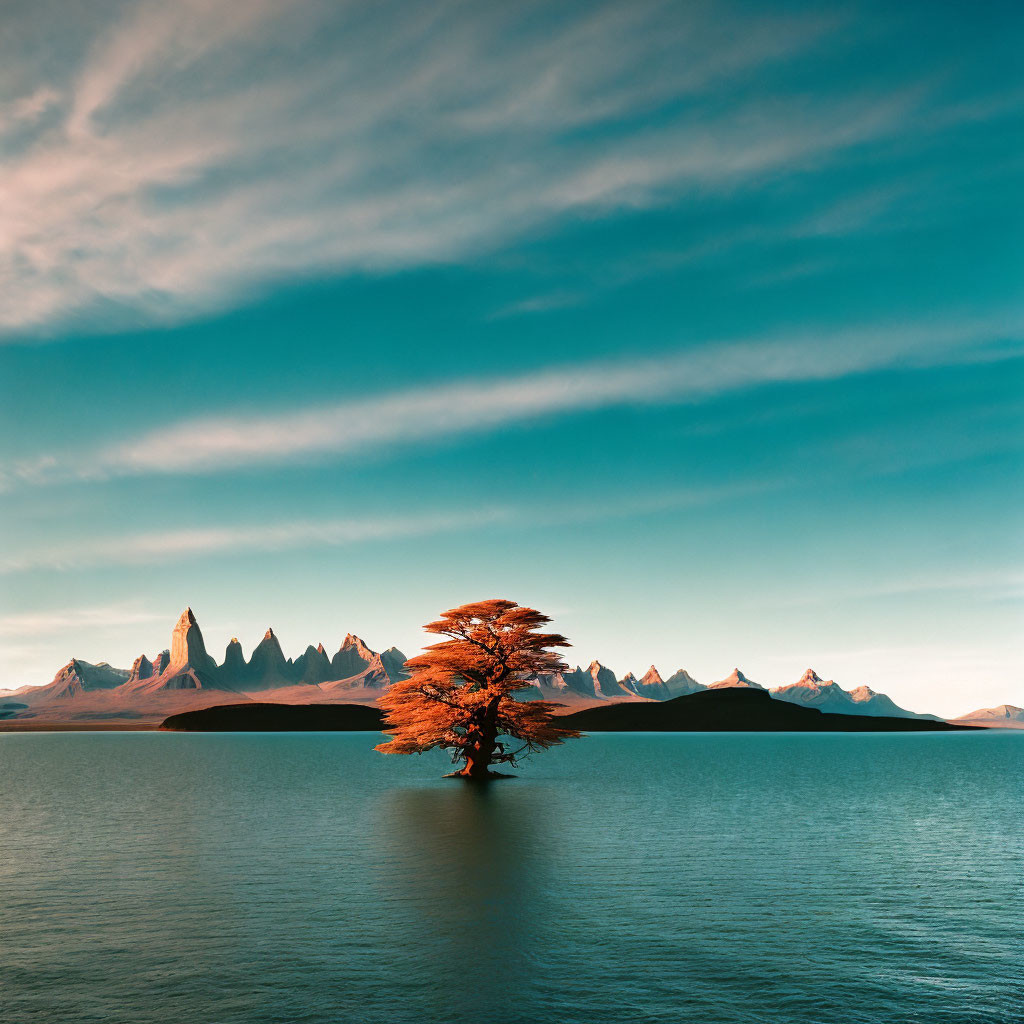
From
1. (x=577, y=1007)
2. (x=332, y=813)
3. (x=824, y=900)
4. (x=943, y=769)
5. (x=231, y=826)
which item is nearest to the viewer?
(x=577, y=1007)

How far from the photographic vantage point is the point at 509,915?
1176 inches

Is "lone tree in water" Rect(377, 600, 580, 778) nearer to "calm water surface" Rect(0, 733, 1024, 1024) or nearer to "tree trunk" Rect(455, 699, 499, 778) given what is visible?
"tree trunk" Rect(455, 699, 499, 778)

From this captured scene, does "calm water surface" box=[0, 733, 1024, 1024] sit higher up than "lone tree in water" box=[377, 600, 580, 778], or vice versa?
"lone tree in water" box=[377, 600, 580, 778]

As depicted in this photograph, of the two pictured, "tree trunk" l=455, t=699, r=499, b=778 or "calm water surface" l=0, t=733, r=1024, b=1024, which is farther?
"tree trunk" l=455, t=699, r=499, b=778

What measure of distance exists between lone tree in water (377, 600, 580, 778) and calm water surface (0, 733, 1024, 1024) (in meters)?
16.1

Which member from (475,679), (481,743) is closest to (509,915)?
(475,679)

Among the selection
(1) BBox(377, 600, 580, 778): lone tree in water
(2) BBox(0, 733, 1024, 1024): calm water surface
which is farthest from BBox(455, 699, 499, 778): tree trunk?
(2) BBox(0, 733, 1024, 1024): calm water surface

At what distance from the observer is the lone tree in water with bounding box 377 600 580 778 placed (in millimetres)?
80562

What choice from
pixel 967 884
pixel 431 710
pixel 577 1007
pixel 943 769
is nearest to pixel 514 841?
pixel 967 884

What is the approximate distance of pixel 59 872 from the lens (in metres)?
38.3

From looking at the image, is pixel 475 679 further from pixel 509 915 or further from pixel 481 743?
pixel 509 915

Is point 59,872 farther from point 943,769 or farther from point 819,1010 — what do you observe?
point 943,769

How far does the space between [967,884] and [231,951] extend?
30509mm

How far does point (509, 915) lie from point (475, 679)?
52161mm
